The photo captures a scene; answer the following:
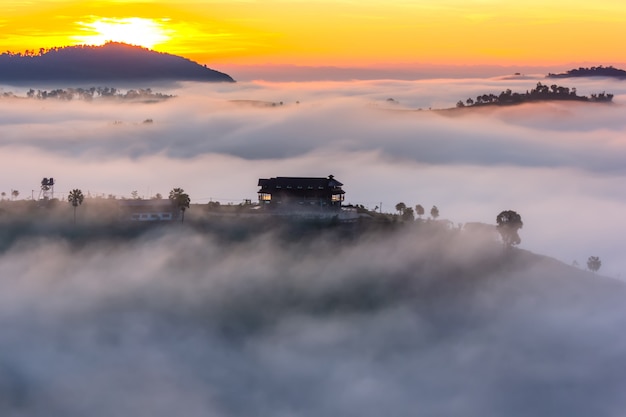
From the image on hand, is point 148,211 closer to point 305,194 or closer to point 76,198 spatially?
point 76,198

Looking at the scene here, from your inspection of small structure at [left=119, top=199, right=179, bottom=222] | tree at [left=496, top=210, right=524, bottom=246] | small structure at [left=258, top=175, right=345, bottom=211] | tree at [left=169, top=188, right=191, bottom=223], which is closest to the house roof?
small structure at [left=258, top=175, right=345, bottom=211]

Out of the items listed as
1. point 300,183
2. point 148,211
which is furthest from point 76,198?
point 300,183

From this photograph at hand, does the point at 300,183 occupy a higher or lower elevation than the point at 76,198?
higher

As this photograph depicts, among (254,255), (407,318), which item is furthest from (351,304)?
(254,255)

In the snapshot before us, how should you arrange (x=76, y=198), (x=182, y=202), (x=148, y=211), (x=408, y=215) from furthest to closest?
(x=408, y=215) < (x=76, y=198) < (x=148, y=211) < (x=182, y=202)

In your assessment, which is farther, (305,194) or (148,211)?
(148,211)

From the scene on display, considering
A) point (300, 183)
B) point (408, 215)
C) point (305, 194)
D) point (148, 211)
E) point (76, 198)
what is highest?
point (300, 183)

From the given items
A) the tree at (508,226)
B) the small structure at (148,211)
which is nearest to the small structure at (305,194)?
the small structure at (148,211)

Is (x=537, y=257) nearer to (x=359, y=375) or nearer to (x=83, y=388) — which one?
(x=359, y=375)
